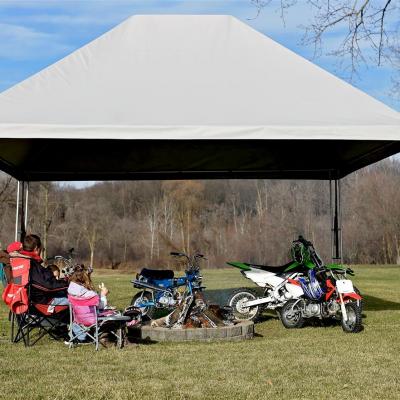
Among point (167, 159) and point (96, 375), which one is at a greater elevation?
point (167, 159)

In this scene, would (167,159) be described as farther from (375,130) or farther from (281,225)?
(281,225)

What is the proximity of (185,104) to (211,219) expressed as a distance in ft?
79.1

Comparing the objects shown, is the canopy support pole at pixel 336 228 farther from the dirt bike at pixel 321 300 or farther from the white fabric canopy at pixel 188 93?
the white fabric canopy at pixel 188 93

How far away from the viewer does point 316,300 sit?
8352mm

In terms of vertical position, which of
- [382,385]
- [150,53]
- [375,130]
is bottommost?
[382,385]

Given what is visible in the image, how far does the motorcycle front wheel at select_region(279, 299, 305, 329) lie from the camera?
27.6ft

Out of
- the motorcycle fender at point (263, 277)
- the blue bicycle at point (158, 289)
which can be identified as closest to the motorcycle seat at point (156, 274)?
the blue bicycle at point (158, 289)

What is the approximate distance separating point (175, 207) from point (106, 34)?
22063mm

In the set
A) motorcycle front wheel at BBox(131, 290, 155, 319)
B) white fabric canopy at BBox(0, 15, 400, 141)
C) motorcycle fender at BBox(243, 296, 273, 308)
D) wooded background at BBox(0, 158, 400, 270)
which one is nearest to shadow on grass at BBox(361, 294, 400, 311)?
motorcycle fender at BBox(243, 296, 273, 308)

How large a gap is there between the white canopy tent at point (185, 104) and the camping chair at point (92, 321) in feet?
5.49

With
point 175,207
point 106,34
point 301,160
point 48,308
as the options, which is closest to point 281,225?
point 175,207

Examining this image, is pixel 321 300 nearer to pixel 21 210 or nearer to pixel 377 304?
pixel 377 304

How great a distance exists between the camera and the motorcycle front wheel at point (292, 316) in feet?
27.6

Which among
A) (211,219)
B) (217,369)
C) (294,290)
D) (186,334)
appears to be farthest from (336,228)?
(211,219)
